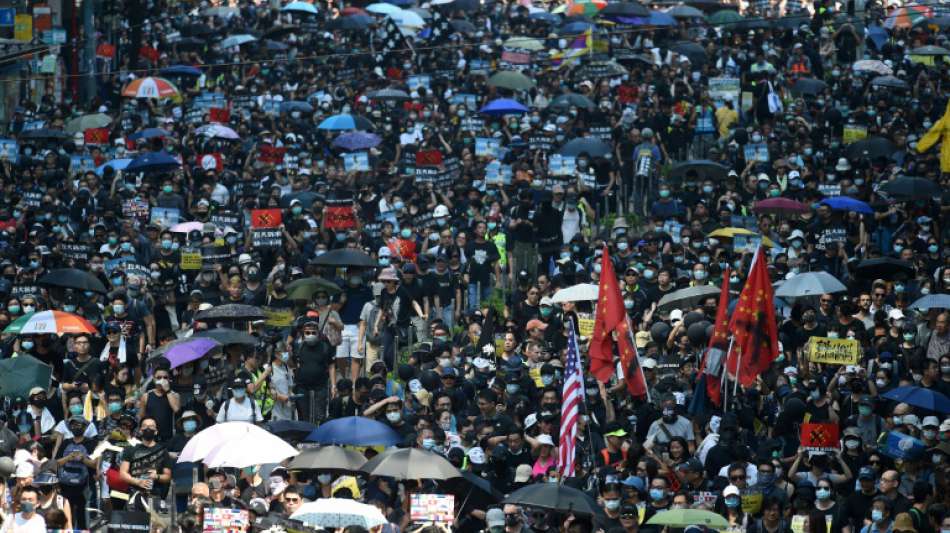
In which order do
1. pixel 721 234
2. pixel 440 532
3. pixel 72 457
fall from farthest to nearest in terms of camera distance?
1. pixel 721 234
2. pixel 72 457
3. pixel 440 532

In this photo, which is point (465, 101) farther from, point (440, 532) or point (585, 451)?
point (440, 532)

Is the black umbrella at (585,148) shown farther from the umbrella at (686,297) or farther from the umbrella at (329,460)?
the umbrella at (329,460)

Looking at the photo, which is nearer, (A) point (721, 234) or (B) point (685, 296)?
(B) point (685, 296)

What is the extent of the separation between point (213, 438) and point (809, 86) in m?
19.2

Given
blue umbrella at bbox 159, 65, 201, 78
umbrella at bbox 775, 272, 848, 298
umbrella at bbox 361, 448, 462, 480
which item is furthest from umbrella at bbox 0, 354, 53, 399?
blue umbrella at bbox 159, 65, 201, 78

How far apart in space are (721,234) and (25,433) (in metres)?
9.57

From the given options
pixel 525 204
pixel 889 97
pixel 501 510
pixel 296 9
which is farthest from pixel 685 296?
pixel 296 9

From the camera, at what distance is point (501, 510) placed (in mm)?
20688

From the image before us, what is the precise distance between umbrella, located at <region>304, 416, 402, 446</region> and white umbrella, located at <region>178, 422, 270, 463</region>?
2.31ft

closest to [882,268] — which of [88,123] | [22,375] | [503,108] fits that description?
[503,108]

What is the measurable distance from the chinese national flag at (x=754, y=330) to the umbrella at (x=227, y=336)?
516cm

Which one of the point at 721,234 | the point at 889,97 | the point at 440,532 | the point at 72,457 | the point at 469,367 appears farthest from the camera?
the point at 889,97

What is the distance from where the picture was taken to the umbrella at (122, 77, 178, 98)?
127ft

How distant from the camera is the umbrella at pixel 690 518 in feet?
66.1
